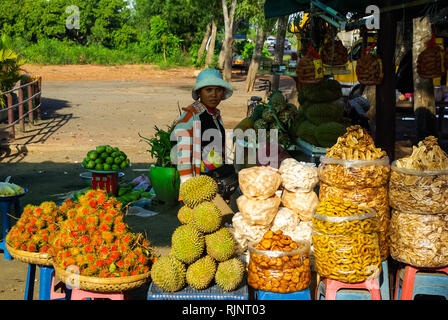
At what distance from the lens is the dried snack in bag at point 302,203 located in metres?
4.08

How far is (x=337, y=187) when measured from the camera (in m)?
3.89

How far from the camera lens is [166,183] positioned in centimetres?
718

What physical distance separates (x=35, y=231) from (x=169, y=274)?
112 cm

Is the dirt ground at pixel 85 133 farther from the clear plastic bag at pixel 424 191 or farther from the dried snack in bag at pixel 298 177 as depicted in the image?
the clear plastic bag at pixel 424 191

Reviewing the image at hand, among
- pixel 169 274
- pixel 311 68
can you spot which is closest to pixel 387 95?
pixel 311 68

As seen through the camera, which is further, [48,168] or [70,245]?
[48,168]

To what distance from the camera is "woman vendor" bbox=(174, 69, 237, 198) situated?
4.70m

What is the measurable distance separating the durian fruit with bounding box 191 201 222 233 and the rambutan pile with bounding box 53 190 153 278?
44 cm

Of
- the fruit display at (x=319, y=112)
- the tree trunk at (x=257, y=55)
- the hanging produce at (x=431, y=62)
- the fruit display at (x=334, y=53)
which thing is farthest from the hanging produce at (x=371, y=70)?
the tree trunk at (x=257, y=55)

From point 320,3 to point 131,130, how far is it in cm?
832

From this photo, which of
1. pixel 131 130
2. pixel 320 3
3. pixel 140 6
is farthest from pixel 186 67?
pixel 320 3

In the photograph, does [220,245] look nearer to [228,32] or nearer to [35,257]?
[35,257]

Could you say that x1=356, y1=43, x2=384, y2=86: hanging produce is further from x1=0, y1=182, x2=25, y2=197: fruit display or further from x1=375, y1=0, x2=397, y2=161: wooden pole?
x1=0, y1=182, x2=25, y2=197: fruit display

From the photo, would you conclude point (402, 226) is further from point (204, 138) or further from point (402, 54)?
point (402, 54)
